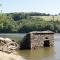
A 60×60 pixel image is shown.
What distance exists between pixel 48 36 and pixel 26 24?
10064cm

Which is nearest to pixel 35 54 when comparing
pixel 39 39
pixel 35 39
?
pixel 35 39

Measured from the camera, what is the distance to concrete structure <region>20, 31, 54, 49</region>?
173 ft

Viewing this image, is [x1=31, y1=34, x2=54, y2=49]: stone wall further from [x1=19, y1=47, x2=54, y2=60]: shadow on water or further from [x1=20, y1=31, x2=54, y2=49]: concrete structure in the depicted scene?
[x1=19, y1=47, x2=54, y2=60]: shadow on water

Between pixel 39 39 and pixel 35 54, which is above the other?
pixel 39 39

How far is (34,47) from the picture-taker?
53062 millimetres

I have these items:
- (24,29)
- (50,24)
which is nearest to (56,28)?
(50,24)

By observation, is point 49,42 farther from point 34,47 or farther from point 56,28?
point 56,28

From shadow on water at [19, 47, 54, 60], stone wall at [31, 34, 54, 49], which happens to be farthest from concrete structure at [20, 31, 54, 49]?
shadow on water at [19, 47, 54, 60]

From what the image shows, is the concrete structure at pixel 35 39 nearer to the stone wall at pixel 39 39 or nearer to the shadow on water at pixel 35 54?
the stone wall at pixel 39 39

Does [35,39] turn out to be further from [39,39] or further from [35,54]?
[35,54]

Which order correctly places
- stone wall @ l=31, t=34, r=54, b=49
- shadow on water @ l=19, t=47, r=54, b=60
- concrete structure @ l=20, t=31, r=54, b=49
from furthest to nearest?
stone wall @ l=31, t=34, r=54, b=49
concrete structure @ l=20, t=31, r=54, b=49
shadow on water @ l=19, t=47, r=54, b=60

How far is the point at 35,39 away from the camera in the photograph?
176 feet

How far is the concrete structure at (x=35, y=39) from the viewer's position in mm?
52781

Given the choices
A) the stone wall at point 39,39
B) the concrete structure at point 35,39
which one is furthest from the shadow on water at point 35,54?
the stone wall at point 39,39
